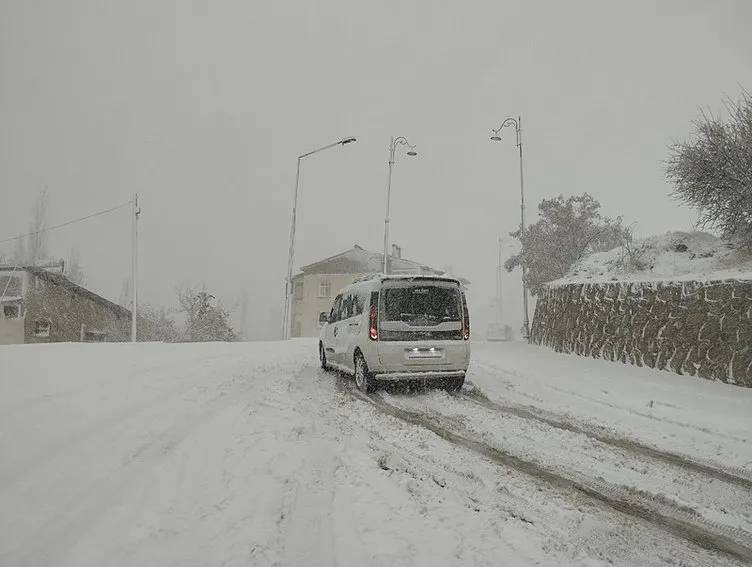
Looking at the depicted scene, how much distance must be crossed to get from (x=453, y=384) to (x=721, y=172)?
349 inches

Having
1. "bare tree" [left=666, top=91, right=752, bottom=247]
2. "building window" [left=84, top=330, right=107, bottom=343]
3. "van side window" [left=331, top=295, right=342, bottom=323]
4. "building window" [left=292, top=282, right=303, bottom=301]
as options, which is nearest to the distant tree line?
"bare tree" [left=666, top=91, right=752, bottom=247]

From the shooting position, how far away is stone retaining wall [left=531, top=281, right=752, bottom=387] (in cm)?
856

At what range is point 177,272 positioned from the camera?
126 meters

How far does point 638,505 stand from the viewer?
3578 millimetres

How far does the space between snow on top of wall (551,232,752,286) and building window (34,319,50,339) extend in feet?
113

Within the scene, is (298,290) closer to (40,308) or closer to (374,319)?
(40,308)

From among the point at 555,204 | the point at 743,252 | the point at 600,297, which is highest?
the point at 555,204

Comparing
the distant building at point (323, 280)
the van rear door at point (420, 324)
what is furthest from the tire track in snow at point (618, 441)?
the distant building at point (323, 280)

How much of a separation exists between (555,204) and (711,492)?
25.7 metres

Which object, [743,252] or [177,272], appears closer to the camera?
[743,252]

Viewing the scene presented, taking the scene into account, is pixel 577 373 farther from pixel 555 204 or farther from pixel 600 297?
pixel 555 204

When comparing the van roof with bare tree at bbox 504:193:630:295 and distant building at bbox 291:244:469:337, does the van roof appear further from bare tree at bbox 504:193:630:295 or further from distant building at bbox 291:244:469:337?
distant building at bbox 291:244:469:337

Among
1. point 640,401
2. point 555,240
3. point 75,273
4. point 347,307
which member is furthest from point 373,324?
point 75,273

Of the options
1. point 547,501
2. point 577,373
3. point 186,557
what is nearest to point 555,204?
point 577,373
